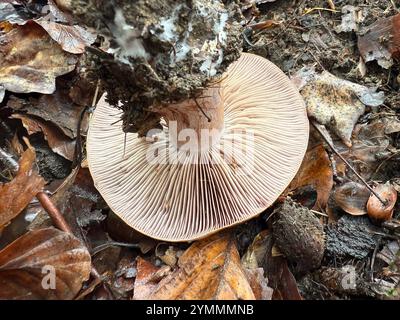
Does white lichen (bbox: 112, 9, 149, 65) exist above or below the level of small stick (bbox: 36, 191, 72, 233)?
above

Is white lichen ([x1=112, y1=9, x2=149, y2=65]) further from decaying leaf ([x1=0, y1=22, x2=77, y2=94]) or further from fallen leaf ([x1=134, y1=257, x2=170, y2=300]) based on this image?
decaying leaf ([x1=0, y1=22, x2=77, y2=94])

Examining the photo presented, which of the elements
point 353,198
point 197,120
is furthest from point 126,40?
point 353,198

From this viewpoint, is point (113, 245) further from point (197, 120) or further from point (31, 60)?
point (31, 60)

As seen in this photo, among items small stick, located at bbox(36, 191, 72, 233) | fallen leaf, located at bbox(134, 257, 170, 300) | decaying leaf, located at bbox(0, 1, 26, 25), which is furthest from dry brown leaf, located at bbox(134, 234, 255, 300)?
decaying leaf, located at bbox(0, 1, 26, 25)

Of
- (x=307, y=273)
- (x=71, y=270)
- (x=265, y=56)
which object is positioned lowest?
(x=71, y=270)

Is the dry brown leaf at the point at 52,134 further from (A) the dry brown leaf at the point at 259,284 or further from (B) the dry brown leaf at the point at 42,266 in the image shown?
(A) the dry brown leaf at the point at 259,284

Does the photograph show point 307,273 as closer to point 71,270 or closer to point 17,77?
point 71,270

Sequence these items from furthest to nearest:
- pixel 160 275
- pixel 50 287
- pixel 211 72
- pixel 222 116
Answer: pixel 222 116, pixel 160 275, pixel 50 287, pixel 211 72
